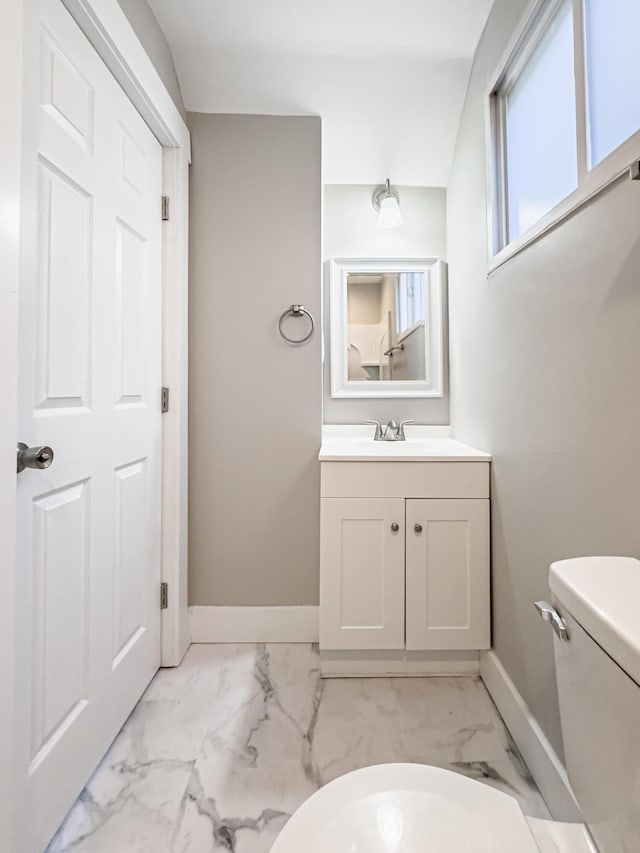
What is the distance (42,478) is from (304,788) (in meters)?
1.02

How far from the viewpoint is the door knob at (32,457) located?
82 cm

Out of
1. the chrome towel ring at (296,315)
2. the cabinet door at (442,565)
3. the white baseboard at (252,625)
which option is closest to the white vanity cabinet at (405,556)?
the cabinet door at (442,565)

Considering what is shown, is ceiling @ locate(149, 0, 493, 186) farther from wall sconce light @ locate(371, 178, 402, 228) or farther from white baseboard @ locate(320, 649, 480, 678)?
white baseboard @ locate(320, 649, 480, 678)

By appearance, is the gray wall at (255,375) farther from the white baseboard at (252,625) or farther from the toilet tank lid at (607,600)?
the toilet tank lid at (607,600)

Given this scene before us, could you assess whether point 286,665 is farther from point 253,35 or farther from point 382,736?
point 253,35

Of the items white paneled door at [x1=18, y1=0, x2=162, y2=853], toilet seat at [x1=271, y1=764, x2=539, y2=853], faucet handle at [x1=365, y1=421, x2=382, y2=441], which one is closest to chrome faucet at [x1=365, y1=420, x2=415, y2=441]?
faucet handle at [x1=365, y1=421, x2=382, y2=441]

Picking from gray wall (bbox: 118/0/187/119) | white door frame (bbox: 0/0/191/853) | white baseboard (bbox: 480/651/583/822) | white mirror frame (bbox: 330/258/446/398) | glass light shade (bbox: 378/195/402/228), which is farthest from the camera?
white mirror frame (bbox: 330/258/446/398)

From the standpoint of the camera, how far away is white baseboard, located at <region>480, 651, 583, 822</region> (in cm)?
95

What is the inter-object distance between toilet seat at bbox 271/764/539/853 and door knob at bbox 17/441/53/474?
75cm

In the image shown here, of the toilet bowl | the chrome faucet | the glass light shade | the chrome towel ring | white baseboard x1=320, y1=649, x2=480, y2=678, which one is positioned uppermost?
the glass light shade

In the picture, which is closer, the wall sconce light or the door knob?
the door knob

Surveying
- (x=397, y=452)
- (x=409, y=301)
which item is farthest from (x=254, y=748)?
(x=409, y=301)

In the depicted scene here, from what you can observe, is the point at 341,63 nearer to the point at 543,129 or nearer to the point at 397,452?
the point at 543,129

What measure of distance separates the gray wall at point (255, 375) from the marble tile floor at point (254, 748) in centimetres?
36
